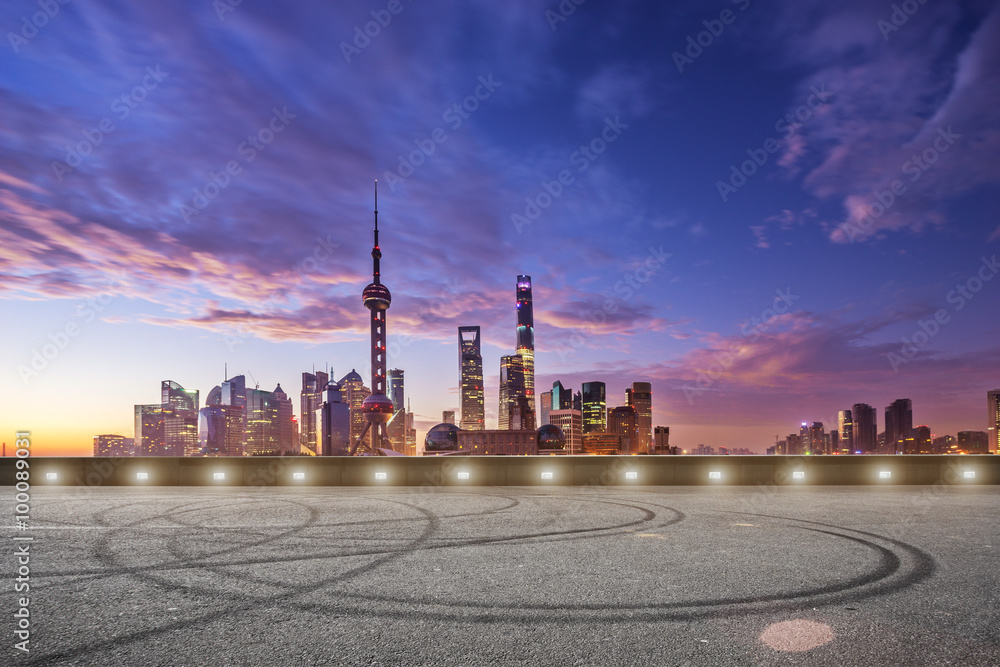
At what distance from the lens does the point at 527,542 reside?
8727 millimetres

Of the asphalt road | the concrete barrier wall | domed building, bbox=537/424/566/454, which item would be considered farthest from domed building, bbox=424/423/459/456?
the asphalt road

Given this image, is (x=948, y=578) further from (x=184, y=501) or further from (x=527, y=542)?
(x=184, y=501)

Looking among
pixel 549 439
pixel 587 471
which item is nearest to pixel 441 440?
pixel 549 439

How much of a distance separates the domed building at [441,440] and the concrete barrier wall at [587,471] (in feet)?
411

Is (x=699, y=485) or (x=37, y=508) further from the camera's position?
(x=699, y=485)

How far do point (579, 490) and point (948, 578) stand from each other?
1017cm

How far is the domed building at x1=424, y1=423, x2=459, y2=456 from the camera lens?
142m

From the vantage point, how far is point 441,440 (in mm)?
144250

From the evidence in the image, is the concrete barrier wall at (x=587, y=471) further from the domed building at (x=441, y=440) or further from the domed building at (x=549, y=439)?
the domed building at (x=441, y=440)

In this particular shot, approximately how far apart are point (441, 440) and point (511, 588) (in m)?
141

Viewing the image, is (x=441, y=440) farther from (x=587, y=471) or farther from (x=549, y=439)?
(x=587, y=471)

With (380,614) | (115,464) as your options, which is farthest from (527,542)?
(115,464)

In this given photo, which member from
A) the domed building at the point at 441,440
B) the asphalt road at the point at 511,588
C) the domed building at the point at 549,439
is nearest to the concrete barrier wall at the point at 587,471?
the asphalt road at the point at 511,588

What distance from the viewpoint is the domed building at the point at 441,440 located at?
466 feet
